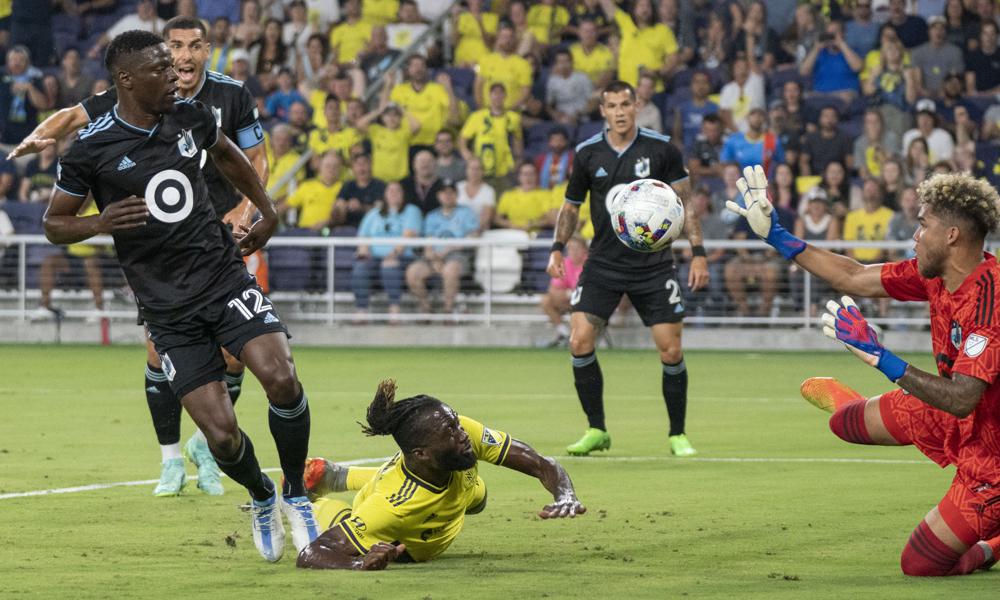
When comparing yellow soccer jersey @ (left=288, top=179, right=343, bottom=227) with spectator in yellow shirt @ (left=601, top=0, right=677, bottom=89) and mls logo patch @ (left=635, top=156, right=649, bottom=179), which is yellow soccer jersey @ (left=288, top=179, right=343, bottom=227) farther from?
mls logo patch @ (left=635, top=156, right=649, bottom=179)

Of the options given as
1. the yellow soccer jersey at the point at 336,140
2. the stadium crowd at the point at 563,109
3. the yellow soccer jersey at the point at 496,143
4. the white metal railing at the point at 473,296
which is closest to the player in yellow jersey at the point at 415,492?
the white metal railing at the point at 473,296

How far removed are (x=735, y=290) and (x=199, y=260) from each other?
48.2ft

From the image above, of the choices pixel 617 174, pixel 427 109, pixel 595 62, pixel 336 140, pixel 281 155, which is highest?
pixel 595 62

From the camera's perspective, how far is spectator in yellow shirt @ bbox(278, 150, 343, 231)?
75.8ft

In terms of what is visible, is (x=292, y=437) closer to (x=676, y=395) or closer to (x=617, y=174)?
(x=676, y=395)

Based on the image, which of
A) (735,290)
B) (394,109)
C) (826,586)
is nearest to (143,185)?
(826,586)

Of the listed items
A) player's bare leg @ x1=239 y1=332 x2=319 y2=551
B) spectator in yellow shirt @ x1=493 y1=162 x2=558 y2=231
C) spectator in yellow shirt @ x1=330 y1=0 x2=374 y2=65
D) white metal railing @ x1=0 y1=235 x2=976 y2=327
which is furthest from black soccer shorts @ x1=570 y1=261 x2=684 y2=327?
spectator in yellow shirt @ x1=330 y1=0 x2=374 y2=65

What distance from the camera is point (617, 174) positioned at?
38.2 ft

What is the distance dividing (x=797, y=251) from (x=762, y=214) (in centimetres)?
26

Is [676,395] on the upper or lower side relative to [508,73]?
lower

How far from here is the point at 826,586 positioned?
6.29 m

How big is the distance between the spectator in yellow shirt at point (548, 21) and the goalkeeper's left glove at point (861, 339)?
18622 mm

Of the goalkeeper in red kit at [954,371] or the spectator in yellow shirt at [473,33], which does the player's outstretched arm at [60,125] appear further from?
the spectator in yellow shirt at [473,33]

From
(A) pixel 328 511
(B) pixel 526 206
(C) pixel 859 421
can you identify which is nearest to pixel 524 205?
(B) pixel 526 206
